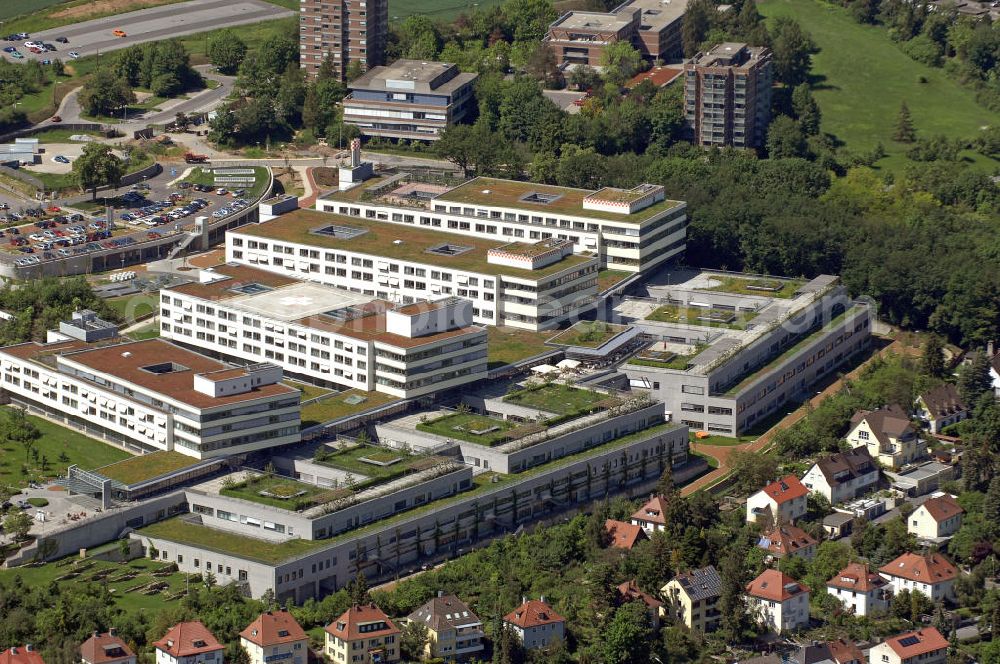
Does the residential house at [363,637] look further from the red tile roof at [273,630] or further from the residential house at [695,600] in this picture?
the residential house at [695,600]

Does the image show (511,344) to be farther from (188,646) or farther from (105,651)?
(105,651)

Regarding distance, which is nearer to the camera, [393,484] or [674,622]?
[674,622]

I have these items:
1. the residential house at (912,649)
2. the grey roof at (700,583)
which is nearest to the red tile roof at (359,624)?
the grey roof at (700,583)

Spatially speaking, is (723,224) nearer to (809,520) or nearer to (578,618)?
(809,520)

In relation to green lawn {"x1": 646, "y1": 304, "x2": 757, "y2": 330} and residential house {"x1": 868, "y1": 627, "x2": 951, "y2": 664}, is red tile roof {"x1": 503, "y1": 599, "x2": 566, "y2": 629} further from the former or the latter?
green lawn {"x1": 646, "y1": 304, "x2": 757, "y2": 330}

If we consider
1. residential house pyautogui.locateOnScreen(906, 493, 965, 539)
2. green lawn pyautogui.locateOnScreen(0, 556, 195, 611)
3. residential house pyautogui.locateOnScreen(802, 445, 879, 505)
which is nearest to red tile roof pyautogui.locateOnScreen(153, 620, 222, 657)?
green lawn pyautogui.locateOnScreen(0, 556, 195, 611)

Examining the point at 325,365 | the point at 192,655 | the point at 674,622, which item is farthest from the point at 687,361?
the point at 192,655
